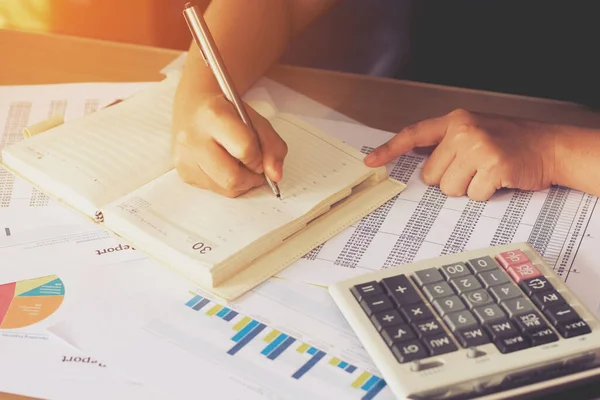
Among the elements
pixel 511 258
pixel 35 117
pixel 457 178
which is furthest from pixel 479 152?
pixel 35 117

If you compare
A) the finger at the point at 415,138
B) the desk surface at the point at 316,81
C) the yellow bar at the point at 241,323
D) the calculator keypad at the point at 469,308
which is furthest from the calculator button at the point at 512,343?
the desk surface at the point at 316,81

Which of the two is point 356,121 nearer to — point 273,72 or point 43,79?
point 273,72

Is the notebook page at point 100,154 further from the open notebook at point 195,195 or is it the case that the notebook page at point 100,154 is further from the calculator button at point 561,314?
the calculator button at point 561,314

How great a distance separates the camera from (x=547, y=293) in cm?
67

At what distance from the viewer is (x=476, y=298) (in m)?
0.66

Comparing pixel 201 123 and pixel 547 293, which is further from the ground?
pixel 201 123

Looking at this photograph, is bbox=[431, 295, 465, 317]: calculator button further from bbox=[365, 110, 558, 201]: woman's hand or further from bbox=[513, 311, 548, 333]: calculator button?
bbox=[365, 110, 558, 201]: woman's hand

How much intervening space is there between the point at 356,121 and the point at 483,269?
36 cm

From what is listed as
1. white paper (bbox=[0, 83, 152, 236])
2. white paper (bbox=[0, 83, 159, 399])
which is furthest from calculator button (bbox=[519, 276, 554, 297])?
white paper (bbox=[0, 83, 152, 236])

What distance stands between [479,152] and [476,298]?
0.24m

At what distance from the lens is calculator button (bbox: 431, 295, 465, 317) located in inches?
25.6

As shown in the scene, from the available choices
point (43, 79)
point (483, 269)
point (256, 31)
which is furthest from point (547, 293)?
point (43, 79)

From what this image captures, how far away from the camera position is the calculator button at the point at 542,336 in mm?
620

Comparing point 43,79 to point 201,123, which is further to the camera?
point 43,79
